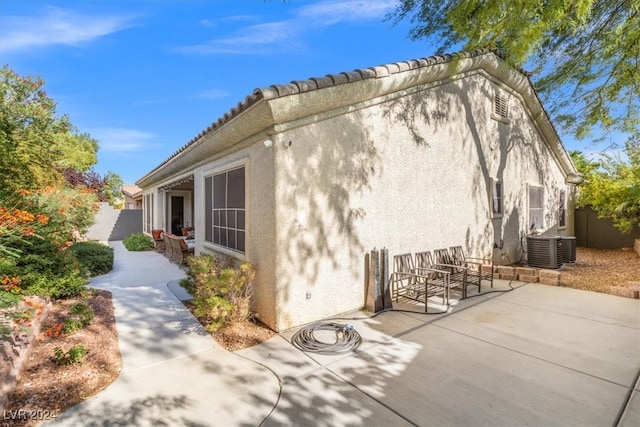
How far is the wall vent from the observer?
10484mm

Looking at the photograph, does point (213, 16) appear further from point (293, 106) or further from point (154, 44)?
point (293, 106)

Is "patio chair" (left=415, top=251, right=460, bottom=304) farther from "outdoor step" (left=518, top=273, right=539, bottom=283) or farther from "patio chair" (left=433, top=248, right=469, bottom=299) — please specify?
"outdoor step" (left=518, top=273, right=539, bottom=283)

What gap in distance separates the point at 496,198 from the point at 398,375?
907 cm

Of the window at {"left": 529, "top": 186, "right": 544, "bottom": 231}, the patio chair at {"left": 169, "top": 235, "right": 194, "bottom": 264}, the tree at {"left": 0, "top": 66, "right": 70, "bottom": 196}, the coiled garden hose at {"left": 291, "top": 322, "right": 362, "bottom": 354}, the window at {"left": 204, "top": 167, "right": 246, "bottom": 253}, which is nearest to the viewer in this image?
the coiled garden hose at {"left": 291, "top": 322, "right": 362, "bottom": 354}

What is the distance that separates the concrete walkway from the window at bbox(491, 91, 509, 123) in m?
7.07

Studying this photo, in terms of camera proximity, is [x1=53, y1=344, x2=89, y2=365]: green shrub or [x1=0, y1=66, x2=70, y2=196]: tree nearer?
[x1=53, y1=344, x2=89, y2=365]: green shrub

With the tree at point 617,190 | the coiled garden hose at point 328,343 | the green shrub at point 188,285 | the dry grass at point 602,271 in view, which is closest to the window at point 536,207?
the dry grass at point 602,271

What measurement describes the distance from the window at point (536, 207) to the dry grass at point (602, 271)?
79.8 inches

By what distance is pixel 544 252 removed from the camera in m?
10.6

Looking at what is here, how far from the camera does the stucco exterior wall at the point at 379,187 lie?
545 cm

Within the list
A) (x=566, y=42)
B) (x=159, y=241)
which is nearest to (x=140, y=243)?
(x=159, y=241)

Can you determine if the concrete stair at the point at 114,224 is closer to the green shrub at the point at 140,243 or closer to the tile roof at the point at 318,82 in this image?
the green shrub at the point at 140,243

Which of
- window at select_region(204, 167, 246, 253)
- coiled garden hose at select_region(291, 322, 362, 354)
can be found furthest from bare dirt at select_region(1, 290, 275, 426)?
window at select_region(204, 167, 246, 253)

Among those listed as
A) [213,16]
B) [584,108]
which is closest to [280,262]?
[213,16]
